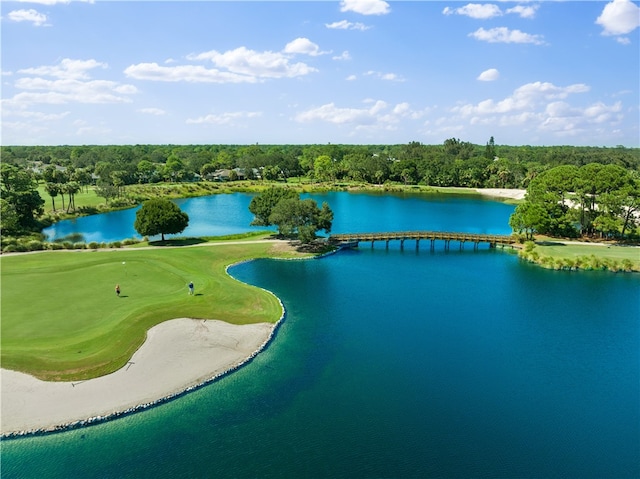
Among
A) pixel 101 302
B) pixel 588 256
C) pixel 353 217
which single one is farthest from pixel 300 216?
pixel 588 256

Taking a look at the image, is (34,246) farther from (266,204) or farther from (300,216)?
(300,216)

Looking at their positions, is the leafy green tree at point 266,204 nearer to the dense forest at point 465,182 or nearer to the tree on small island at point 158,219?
the tree on small island at point 158,219

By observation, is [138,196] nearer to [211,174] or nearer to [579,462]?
[211,174]

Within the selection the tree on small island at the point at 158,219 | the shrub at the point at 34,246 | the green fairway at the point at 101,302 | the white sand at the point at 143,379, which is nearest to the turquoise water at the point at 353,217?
the shrub at the point at 34,246

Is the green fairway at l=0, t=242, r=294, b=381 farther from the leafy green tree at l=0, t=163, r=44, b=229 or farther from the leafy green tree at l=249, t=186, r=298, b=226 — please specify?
the leafy green tree at l=0, t=163, r=44, b=229

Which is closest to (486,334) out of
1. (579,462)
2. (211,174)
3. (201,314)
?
(579,462)

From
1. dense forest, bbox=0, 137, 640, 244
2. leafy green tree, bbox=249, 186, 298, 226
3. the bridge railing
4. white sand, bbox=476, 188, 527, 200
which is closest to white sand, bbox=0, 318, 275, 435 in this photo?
leafy green tree, bbox=249, 186, 298, 226
